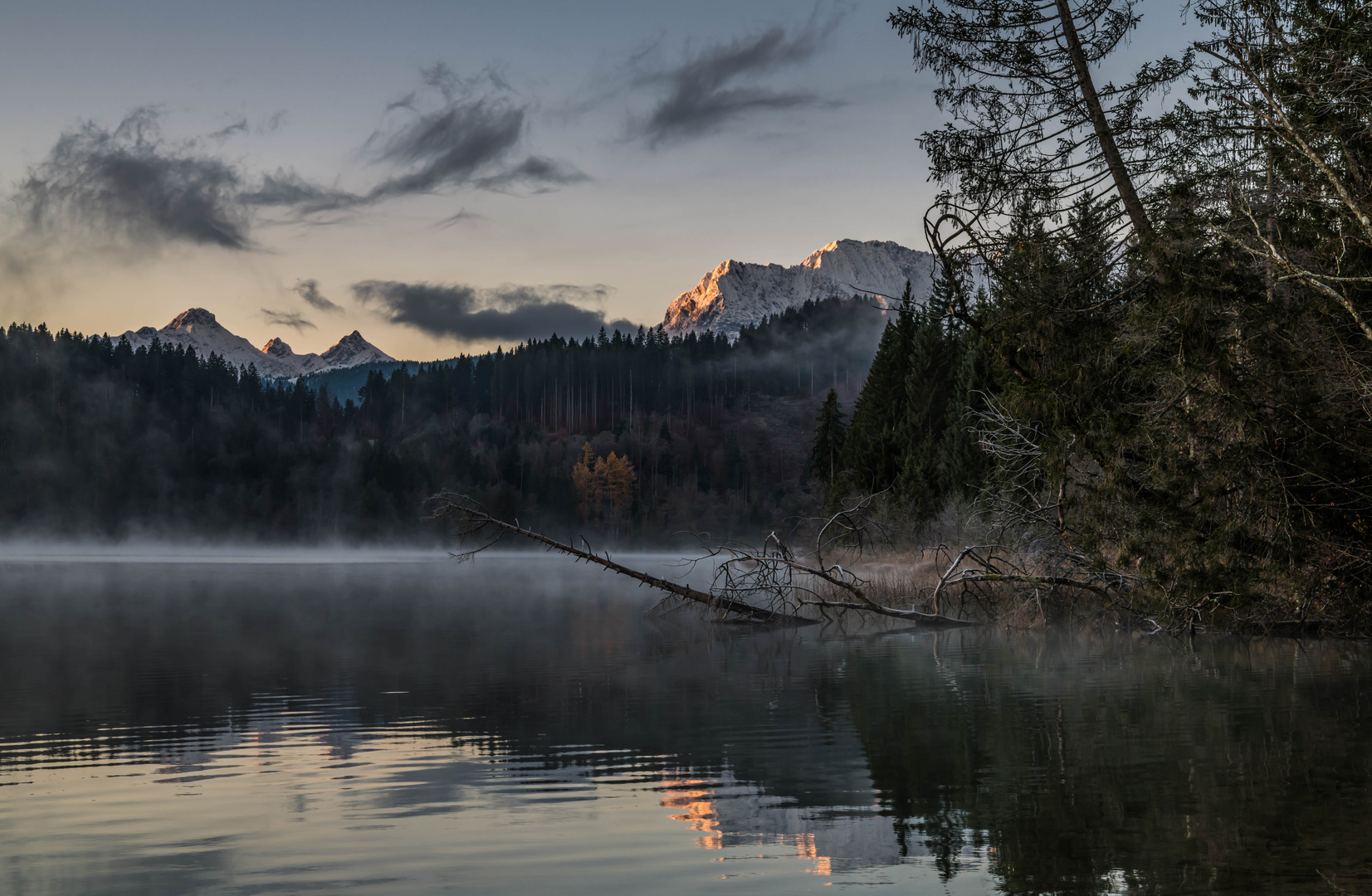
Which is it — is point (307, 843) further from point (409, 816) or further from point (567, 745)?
point (567, 745)

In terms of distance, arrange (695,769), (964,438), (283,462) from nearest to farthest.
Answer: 1. (695,769)
2. (964,438)
3. (283,462)

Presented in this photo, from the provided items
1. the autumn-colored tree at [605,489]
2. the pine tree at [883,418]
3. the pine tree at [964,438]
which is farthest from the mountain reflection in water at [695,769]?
the autumn-colored tree at [605,489]

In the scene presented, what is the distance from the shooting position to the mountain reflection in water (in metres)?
7.93

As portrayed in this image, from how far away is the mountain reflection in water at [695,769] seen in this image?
793cm

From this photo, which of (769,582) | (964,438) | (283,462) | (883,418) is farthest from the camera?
(283,462)

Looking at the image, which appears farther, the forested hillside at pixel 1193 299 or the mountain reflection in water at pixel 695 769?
the forested hillside at pixel 1193 299

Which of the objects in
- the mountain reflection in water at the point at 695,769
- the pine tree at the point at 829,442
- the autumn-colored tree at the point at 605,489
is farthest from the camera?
the autumn-colored tree at the point at 605,489

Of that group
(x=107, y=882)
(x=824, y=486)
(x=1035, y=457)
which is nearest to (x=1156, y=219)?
(x=1035, y=457)

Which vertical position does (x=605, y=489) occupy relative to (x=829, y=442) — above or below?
below

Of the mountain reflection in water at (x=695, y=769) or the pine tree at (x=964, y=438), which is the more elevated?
the pine tree at (x=964, y=438)

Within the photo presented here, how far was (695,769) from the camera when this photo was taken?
11.6 meters

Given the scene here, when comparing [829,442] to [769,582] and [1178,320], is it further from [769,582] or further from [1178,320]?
[1178,320]

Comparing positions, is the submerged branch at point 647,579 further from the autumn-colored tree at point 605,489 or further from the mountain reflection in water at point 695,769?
the autumn-colored tree at point 605,489

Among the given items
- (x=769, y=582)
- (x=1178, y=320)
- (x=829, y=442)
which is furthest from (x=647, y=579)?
(x=829, y=442)
